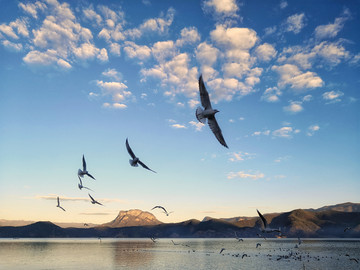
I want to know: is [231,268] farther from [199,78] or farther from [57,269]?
[199,78]

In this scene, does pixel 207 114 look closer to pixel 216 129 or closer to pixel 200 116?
pixel 200 116

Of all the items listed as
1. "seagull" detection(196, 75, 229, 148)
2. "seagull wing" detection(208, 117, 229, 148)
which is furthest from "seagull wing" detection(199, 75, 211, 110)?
"seagull wing" detection(208, 117, 229, 148)

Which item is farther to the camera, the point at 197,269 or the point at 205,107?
the point at 197,269

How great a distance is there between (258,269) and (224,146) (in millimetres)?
66826

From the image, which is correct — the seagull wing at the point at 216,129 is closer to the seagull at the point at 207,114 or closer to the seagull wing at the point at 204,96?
the seagull at the point at 207,114

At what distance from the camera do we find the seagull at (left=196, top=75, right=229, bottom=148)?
1119cm

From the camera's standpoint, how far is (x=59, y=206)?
38000mm

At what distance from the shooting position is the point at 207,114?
11773 millimetres

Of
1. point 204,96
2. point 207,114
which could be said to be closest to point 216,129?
point 207,114

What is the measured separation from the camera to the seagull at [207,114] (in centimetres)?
1119

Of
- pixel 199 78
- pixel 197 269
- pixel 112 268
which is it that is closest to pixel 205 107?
pixel 199 78

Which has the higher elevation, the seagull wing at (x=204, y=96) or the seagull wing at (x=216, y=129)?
the seagull wing at (x=204, y=96)

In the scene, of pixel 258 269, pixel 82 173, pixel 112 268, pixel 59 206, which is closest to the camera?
pixel 82 173

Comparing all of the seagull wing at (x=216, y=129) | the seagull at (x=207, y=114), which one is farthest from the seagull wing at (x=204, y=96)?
the seagull wing at (x=216, y=129)
